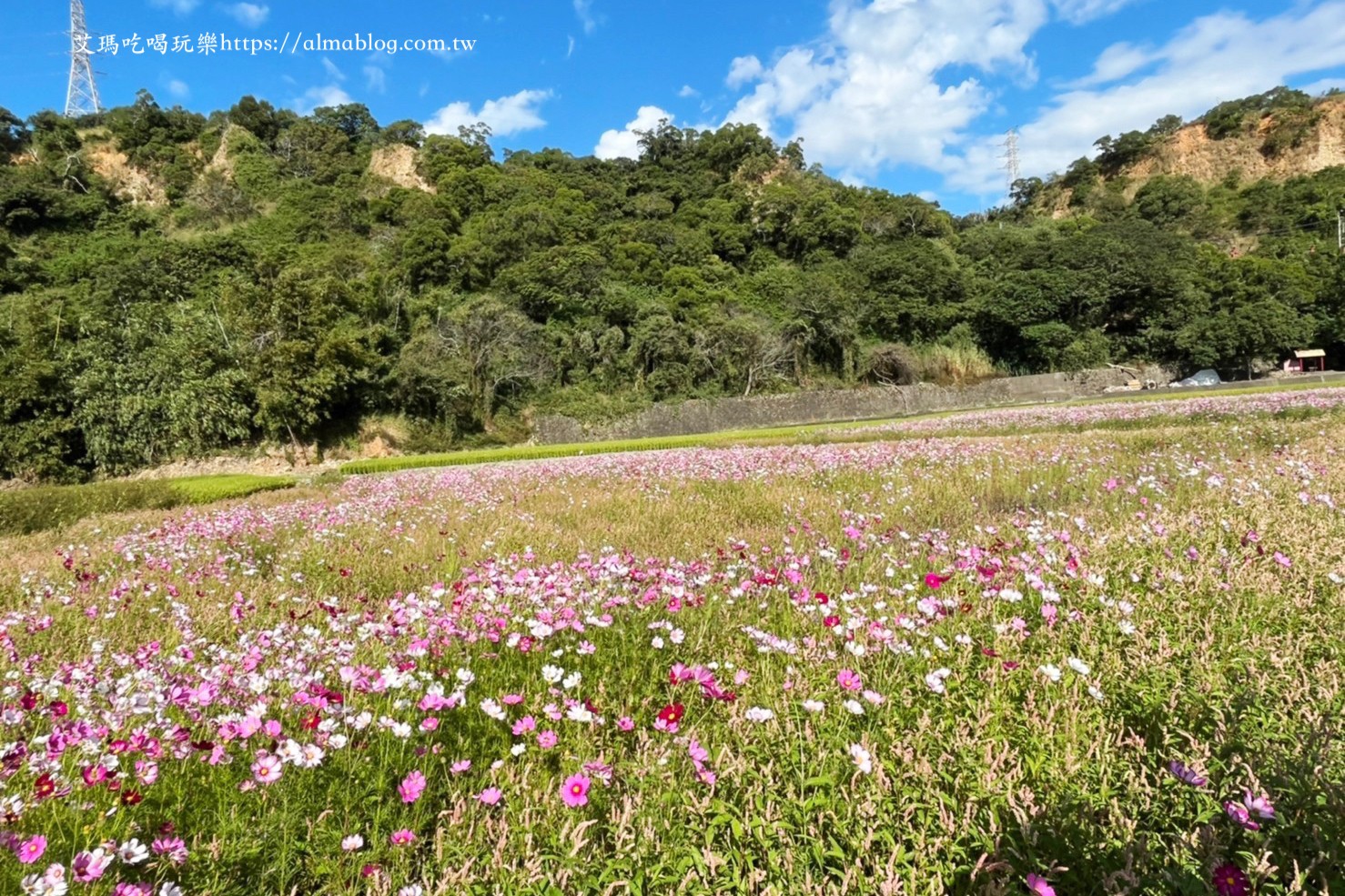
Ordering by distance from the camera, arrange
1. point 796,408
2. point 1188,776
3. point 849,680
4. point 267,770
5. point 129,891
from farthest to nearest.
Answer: point 796,408 → point 849,680 → point 267,770 → point 1188,776 → point 129,891

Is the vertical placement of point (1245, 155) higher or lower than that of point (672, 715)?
higher

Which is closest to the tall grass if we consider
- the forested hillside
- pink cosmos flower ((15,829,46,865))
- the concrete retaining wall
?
pink cosmos flower ((15,829,46,865))

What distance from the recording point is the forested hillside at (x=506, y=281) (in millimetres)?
31766

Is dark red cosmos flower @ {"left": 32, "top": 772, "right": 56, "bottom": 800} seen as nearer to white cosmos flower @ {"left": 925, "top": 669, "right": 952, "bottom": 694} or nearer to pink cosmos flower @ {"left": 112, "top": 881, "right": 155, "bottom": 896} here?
pink cosmos flower @ {"left": 112, "top": 881, "right": 155, "bottom": 896}

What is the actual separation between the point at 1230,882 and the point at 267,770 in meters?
2.33

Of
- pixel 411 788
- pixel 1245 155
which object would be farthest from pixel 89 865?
pixel 1245 155

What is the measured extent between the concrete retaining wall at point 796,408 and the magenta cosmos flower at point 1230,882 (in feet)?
110

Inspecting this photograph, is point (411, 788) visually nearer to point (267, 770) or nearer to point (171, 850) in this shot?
point (267, 770)

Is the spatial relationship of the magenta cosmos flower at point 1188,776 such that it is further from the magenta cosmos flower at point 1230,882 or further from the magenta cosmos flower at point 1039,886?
the magenta cosmos flower at point 1039,886

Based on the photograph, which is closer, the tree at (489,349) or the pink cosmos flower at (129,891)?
the pink cosmos flower at (129,891)

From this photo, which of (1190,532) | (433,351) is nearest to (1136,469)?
(1190,532)

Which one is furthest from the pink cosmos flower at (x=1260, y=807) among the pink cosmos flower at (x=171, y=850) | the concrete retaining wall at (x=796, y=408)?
the concrete retaining wall at (x=796, y=408)

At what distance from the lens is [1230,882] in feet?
3.80

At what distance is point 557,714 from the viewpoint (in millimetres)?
2109
